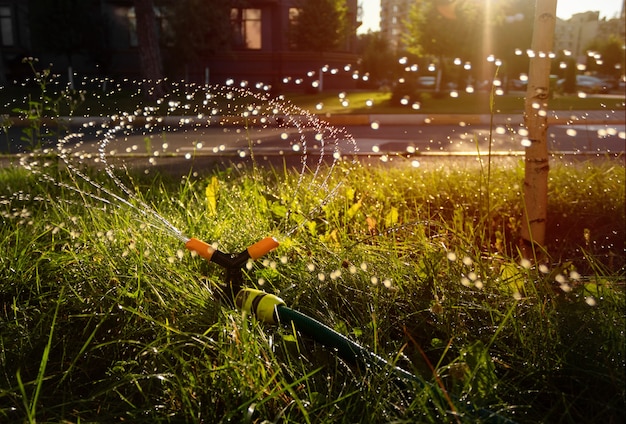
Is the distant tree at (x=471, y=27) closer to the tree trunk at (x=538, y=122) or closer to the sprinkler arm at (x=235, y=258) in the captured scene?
the tree trunk at (x=538, y=122)

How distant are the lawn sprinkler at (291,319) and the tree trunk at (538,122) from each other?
145cm

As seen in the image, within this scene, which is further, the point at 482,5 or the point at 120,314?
the point at 482,5

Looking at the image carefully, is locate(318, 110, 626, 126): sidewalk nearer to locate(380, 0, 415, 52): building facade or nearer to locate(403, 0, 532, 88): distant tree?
locate(380, 0, 415, 52): building facade

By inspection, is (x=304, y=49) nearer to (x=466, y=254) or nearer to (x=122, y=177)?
(x=122, y=177)

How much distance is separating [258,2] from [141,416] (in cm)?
2548

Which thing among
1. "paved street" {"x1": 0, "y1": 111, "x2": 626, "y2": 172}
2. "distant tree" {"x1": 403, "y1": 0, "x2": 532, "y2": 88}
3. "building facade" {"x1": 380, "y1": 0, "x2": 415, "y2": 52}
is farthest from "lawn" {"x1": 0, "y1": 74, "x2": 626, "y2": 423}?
"distant tree" {"x1": 403, "y1": 0, "x2": 532, "y2": 88}

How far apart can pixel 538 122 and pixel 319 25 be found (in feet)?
74.0

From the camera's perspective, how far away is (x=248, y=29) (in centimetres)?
2603

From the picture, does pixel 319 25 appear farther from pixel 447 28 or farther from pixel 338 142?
pixel 338 142

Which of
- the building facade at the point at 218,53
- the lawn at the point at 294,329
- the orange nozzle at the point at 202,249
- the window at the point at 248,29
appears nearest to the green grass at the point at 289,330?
the lawn at the point at 294,329

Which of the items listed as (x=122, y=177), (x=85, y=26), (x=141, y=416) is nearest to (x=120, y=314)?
(x=141, y=416)

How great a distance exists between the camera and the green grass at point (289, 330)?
5.74 feet

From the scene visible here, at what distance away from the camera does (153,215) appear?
316 cm

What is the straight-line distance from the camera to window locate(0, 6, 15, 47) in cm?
2550
